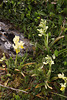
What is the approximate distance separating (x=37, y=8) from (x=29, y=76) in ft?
4.83

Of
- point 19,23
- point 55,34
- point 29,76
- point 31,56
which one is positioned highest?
point 19,23

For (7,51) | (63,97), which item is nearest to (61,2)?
(7,51)

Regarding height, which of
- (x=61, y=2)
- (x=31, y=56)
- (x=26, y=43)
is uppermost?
(x=61, y=2)

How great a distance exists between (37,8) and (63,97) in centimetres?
188

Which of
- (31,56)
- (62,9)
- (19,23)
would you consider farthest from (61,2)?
(31,56)

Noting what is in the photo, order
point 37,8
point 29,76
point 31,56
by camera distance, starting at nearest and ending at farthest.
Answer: point 29,76
point 31,56
point 37,8

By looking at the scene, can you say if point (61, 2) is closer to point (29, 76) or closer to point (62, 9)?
point (62, 9)

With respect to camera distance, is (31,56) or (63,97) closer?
(63,97)

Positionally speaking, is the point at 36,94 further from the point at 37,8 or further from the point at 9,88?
the point at 37,8

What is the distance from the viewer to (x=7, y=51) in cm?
267

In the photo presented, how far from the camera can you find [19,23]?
285cm

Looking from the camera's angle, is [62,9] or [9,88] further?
[62,9]

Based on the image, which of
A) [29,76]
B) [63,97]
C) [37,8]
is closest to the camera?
[63,97]

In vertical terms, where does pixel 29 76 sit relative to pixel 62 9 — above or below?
below
